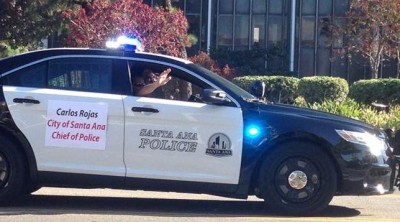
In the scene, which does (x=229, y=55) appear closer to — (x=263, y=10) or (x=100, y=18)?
(x=263, y=10)

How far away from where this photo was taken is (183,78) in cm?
940

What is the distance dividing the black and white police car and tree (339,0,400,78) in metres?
15.9

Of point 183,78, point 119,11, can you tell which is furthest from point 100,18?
point 183,78

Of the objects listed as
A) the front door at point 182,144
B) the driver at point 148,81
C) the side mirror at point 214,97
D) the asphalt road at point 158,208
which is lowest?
the asphalt road at point 158,208

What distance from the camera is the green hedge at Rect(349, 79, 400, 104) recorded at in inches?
834

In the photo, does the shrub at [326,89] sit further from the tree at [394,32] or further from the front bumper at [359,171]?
the front bumper at [359,171]

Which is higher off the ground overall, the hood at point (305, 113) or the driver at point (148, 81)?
the driver at point (148, 81)

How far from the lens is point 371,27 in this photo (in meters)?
26.8

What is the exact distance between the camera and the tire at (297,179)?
354 inches

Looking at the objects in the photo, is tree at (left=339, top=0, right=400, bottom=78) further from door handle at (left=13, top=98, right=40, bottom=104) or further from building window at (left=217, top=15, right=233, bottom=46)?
door handle at (left=13, top=98, right=40, bottom=104)

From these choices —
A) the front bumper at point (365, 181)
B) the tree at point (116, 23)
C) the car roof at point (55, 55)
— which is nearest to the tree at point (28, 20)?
the tree at point (116, 23)

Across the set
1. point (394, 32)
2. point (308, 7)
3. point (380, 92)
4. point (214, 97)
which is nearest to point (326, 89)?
point (380, 92)

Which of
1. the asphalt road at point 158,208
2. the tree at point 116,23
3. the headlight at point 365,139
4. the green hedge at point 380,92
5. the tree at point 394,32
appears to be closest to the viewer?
the asphalt road at point 158,208

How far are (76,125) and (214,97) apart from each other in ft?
4.55
